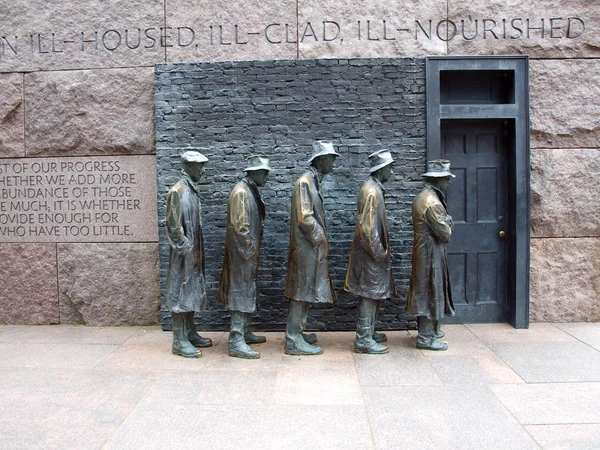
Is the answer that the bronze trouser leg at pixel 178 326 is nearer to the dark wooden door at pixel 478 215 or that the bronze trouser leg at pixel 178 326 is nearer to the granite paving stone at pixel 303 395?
the granite paving stone at pixel 303 395

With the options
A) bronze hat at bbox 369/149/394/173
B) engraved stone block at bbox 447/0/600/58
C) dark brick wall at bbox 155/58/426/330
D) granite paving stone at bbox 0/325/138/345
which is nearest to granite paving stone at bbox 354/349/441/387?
dark brick wall at bbox 155/58/426/330

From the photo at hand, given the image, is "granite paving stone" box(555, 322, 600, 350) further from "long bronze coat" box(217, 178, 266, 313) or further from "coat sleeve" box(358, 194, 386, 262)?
"long bronze coat" box(217, 178, 266, 313)

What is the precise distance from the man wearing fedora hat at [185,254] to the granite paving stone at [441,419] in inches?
81.5

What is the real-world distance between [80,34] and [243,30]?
2.15 m

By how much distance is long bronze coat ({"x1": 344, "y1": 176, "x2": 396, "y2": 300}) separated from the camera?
17.0 feet

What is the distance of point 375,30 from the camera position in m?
6.42

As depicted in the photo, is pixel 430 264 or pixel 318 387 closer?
pixel 318 387

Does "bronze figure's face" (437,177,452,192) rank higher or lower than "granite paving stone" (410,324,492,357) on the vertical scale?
higher

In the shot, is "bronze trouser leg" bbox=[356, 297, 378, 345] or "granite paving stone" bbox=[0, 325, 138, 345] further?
"granite paving stone" bbox=[0, 325, 138, 345]

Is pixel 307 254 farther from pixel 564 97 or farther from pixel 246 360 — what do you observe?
pixel 564 97

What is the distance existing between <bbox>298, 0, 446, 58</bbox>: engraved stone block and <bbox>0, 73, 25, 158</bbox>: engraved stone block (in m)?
3.84

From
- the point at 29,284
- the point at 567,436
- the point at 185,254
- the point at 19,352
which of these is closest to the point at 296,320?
the point at 185,254

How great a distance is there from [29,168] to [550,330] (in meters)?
7.07

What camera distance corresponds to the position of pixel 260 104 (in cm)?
626
